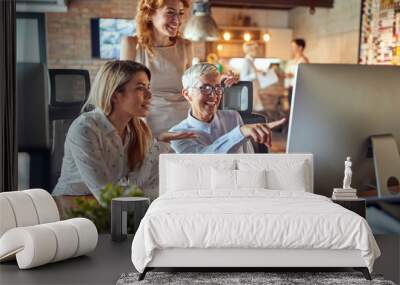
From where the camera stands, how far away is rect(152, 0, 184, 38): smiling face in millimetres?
5777

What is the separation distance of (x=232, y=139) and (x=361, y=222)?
2.08 m

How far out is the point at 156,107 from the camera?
19.3 feet

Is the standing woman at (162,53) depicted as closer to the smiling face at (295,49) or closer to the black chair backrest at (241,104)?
the black chair backrest at (241,104)

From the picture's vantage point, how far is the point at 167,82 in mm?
5852

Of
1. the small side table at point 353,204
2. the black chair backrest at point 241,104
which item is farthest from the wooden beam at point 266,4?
the small side table at point 353,204

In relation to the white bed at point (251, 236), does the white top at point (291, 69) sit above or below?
above

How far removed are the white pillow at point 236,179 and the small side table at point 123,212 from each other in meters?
0.70

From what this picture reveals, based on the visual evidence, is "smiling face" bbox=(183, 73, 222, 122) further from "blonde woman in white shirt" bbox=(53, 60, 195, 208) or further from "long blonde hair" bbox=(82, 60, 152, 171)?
"long blonde hair" bbox=(82, 60, 152, 171)

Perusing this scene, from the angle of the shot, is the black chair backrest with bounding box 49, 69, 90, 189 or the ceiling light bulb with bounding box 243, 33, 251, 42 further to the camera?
the black chair backrest with bounding box 49, 69, 90, 189

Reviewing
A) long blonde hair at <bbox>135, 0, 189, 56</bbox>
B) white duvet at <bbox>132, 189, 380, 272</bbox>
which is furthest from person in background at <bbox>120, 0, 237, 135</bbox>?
white duvet at <bbox>132, 189, 380, 272</bbox>

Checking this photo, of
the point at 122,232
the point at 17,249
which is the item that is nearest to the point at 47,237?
the point at 17,249

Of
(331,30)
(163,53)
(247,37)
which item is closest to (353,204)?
(331,30)

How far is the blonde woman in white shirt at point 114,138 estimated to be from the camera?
19.2 ft

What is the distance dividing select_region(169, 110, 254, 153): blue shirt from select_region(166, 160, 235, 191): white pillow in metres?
0.39
